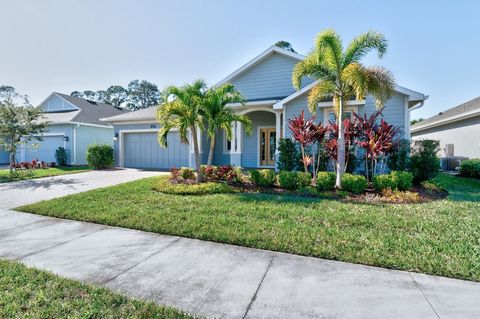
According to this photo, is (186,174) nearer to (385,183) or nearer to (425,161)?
(385,183)

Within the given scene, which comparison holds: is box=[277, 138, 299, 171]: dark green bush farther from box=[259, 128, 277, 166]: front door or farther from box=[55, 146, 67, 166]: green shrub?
box=[55, 146, 67, 166]: green shrub

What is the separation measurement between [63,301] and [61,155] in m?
19.8

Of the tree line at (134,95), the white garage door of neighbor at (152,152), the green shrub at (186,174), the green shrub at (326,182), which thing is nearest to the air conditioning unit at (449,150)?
the green shrub at (326,182)

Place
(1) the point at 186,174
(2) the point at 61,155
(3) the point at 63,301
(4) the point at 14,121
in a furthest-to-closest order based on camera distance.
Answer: (2) the point at 61,155
(4) the point at 14,121
(1) the point at 186,174
(3) the point at 63,301

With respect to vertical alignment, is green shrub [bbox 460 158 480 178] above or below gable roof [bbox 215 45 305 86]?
below

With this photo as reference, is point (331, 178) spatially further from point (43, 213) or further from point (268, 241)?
point (43, 213)

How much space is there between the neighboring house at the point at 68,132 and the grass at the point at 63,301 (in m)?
18.0

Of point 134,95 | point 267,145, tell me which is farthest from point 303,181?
point 134,95

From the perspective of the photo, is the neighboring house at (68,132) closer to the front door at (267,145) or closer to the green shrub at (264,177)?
the front door at (267,145)

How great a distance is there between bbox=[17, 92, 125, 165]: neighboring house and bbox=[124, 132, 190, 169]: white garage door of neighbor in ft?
16.1

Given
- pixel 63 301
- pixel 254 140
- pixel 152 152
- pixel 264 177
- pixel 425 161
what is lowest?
pixel 63 301

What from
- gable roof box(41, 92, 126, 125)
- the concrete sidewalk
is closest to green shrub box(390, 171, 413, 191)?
the concrete sidewalk

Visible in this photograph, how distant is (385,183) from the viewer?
26.9ft

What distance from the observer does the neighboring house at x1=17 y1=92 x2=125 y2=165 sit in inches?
773
